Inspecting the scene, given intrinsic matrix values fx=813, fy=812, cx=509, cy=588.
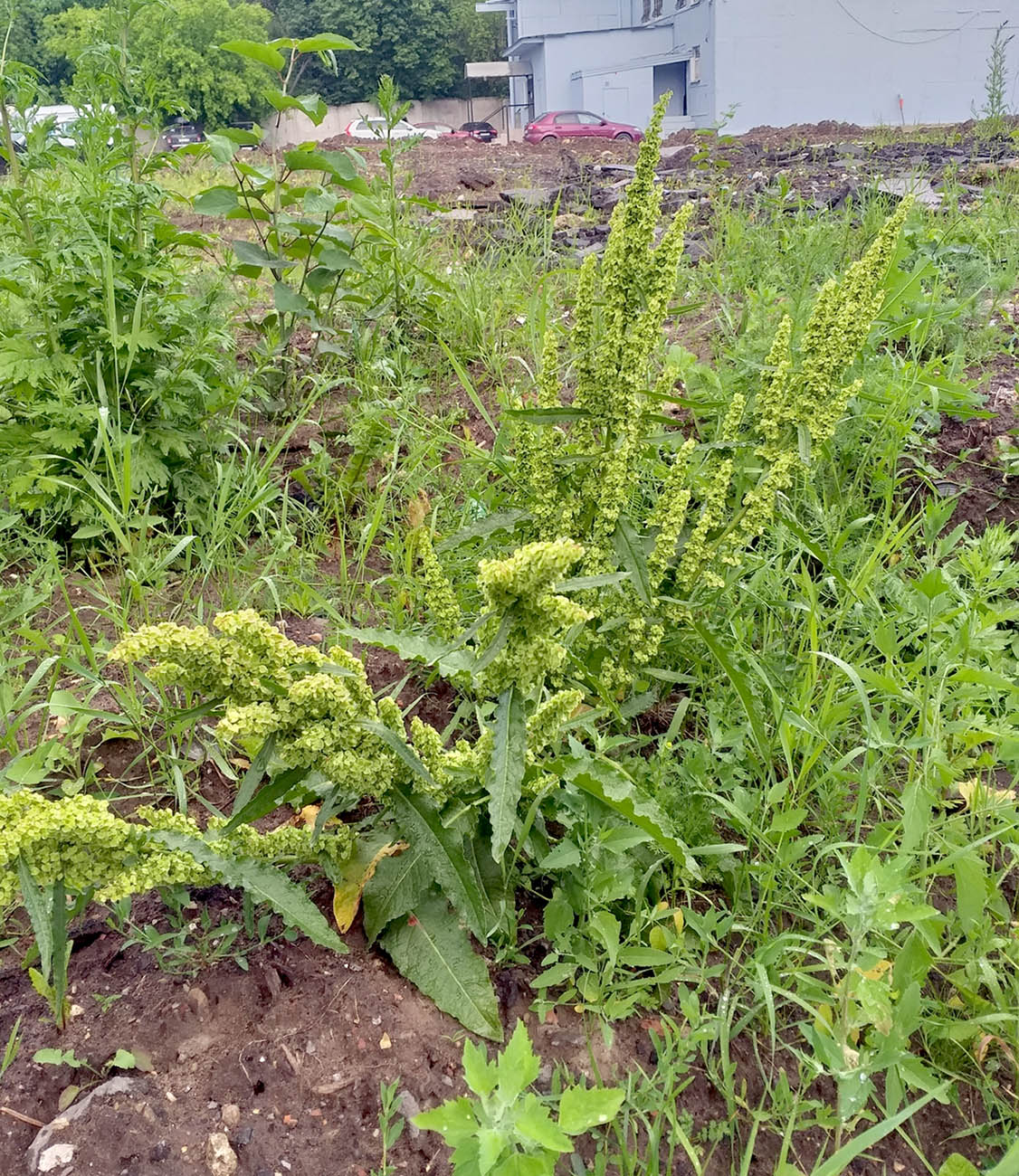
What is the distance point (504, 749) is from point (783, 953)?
75cm

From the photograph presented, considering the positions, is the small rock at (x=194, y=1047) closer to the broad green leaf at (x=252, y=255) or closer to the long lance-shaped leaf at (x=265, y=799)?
the long lance-shaped leaf at (x=265, y=799)

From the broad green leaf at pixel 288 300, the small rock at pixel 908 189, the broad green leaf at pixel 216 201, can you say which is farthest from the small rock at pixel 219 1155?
the small rock at pixel 908 189

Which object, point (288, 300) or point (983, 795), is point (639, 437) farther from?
point (288, 300)

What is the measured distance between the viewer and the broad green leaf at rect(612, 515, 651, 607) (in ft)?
5.72

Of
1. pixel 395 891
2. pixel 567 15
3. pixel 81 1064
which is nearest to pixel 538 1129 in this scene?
pixel 395 891

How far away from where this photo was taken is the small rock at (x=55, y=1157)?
1129mm

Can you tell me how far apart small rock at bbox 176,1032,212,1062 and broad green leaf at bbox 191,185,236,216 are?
2723 mm

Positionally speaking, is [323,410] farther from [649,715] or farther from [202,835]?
[202,835]

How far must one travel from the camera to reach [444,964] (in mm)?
1376

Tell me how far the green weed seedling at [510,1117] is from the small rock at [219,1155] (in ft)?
1.33

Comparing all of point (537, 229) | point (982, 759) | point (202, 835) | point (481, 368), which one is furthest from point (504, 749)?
point (537, 229)

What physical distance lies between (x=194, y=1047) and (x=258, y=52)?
3110 mm

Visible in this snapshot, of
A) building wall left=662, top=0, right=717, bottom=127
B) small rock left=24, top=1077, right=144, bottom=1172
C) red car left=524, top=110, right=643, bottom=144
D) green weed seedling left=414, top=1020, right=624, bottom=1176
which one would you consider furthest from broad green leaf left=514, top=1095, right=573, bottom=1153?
building wall left=662, top=0, right=717, bottom=127

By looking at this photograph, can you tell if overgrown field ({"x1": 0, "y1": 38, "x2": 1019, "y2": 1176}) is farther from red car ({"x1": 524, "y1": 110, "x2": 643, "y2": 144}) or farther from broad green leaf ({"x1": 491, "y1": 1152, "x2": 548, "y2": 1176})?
red car ({"x1": 524, "y1": 110, "x2": 643, "y2": 144})
